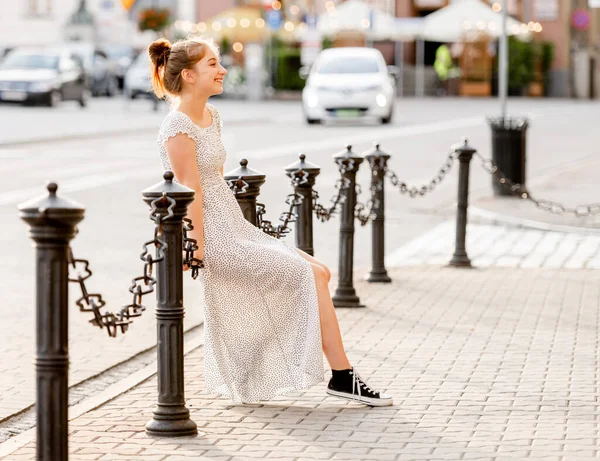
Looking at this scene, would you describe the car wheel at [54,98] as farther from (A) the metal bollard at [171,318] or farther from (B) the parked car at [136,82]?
(A) the metal bollard at [171,318]

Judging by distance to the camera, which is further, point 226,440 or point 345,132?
point 345,132

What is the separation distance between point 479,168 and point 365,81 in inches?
483

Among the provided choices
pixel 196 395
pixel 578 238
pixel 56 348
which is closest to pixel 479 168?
pixel 578 238

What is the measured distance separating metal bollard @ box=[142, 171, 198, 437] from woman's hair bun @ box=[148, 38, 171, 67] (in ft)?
3.00

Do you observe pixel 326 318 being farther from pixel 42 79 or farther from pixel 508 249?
pixel 42 79

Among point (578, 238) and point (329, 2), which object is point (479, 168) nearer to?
point (578, 238)

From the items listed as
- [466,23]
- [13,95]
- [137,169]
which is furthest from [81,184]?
[466,23]

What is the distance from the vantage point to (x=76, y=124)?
30547mm

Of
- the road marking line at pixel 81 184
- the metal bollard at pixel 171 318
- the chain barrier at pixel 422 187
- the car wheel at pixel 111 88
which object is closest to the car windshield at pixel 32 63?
the car wheel at pixel 111 88

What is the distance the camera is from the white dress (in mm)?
6297

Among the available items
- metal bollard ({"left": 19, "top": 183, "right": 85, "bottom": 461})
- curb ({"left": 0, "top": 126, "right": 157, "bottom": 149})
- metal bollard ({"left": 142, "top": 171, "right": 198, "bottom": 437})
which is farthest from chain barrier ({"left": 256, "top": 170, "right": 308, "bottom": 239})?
curb ({"left": 0, "top": 126, "right": 157, "bottom": 149})

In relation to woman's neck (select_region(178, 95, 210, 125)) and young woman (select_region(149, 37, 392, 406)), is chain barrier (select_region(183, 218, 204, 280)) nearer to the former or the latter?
young woman (select_region(149, 37, 392, 406))

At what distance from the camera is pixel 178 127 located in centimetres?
622

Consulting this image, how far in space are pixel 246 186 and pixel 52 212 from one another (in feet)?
8.72
